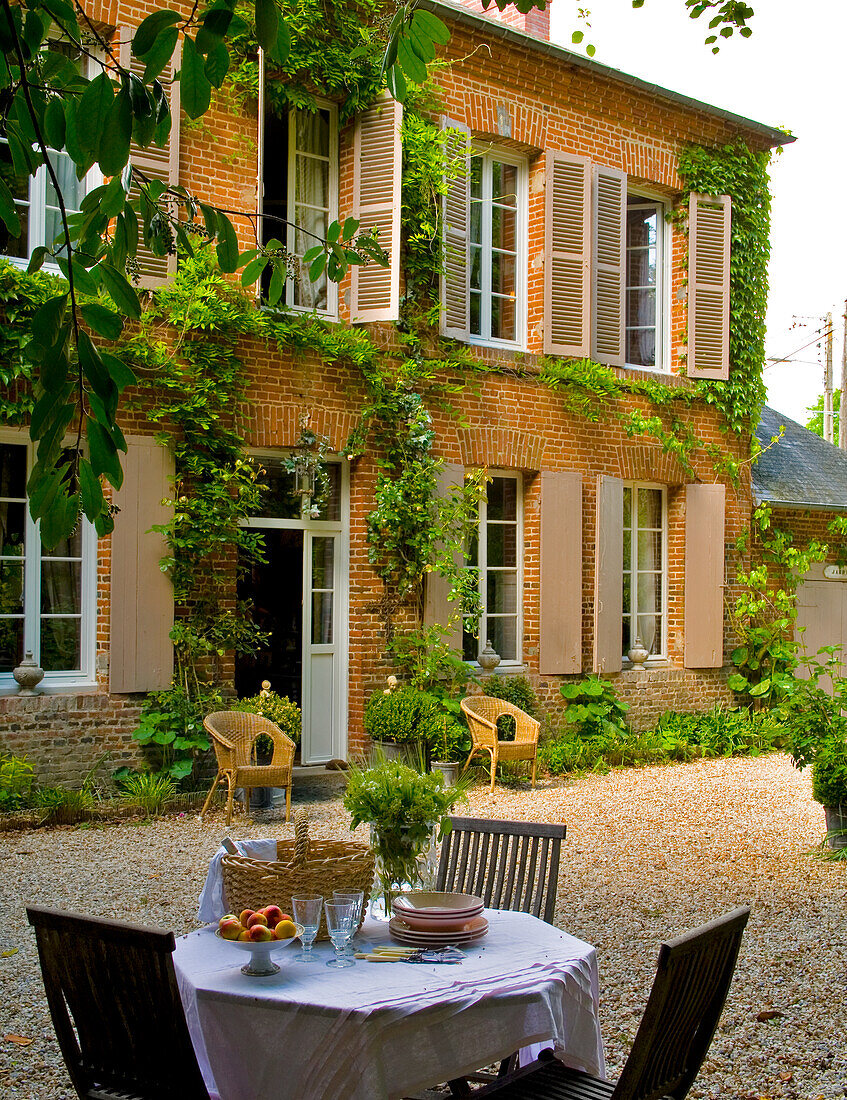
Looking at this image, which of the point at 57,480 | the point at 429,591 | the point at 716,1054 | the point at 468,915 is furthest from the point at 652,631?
the point at 57,480

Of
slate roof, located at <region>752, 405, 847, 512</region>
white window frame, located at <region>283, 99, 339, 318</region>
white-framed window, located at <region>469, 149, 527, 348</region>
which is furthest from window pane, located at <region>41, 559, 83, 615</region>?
slate roof, located at <region>752, 405, 847, 512</region>

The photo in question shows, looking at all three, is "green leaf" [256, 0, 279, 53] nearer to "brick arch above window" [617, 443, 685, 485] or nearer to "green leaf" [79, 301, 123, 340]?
"green leaf" [79, 301, 123, 340]

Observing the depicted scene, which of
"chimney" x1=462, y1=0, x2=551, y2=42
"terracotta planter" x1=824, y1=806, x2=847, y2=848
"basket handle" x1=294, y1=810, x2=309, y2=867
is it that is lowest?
"terracotta planter" x1=824, y1=806, x2=847, y2=848

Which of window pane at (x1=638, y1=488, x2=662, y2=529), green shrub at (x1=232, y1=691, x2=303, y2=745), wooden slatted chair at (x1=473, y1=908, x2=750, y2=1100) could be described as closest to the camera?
wooden slatted chair at (x1=473, y1=908, x2=750, y2=1100)

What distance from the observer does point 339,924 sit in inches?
112

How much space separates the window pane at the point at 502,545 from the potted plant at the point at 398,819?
7.59m

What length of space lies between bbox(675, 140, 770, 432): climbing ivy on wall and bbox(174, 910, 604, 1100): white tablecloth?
10.3m

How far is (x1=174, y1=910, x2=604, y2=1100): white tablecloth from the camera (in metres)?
2.47

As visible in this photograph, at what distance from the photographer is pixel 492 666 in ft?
34.4

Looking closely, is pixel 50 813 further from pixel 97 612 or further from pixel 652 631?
pixel 652 631

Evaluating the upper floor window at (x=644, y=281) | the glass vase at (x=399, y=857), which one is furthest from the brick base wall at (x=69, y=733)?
the upper floor window at (x=644, y=281)

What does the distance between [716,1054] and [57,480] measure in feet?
11.2

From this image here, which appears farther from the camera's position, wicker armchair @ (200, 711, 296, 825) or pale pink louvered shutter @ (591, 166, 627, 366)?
pale pink louvered shutter @ (591, 166, 627, 366)

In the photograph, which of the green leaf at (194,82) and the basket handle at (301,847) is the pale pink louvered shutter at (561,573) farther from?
the green leaf at (194,82)
